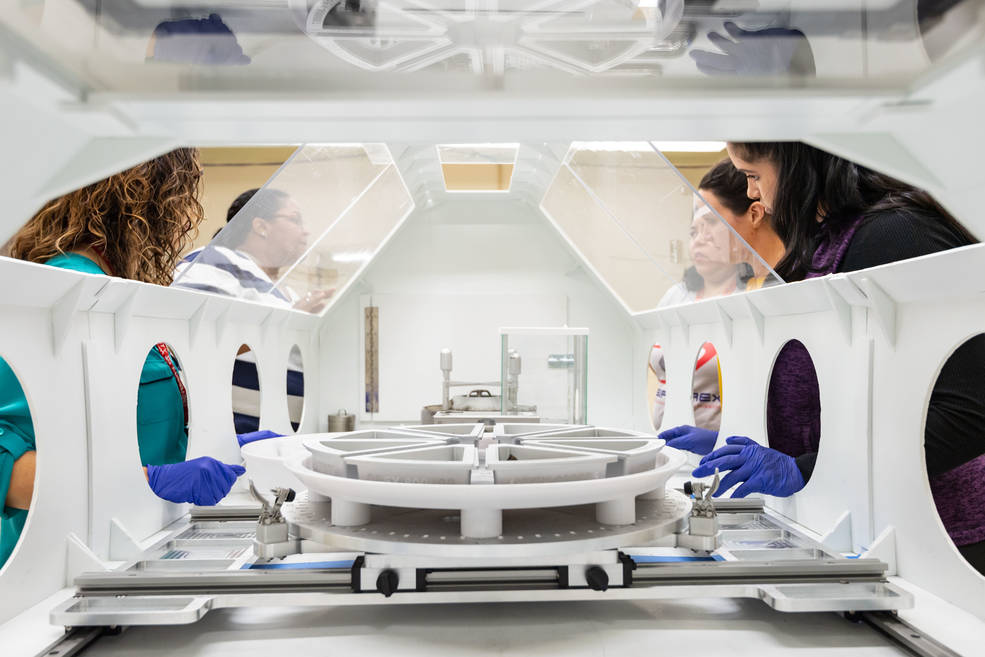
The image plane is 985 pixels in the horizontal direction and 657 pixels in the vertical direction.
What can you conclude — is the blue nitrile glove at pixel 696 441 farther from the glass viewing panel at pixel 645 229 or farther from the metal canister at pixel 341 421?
the metal canister at pixel 341 421

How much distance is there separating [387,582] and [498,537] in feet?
0.70

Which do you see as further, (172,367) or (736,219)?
(736,219)

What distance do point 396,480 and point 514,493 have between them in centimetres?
24

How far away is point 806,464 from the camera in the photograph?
200cm

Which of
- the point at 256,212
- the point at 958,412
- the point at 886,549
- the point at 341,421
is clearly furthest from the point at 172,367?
the point at 958,412

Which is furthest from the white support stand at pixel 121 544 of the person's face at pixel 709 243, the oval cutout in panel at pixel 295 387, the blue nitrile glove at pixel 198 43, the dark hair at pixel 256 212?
the oval cutout in panel at pixel 295 387

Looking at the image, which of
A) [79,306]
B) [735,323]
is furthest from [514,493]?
[735,323]

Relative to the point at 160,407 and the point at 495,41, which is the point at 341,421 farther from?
the point at 495,41

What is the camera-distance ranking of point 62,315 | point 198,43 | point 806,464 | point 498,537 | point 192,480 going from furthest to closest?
point 806,464
point 192,480
point 62,315
point 498,537
point 198,43

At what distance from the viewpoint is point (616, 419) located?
16.0 ft

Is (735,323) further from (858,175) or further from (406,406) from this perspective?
(406,406)

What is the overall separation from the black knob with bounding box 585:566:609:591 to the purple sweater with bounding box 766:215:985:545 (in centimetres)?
113

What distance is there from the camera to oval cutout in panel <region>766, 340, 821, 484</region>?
222cm

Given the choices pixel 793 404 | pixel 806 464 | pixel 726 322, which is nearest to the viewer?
pixel 806 464
